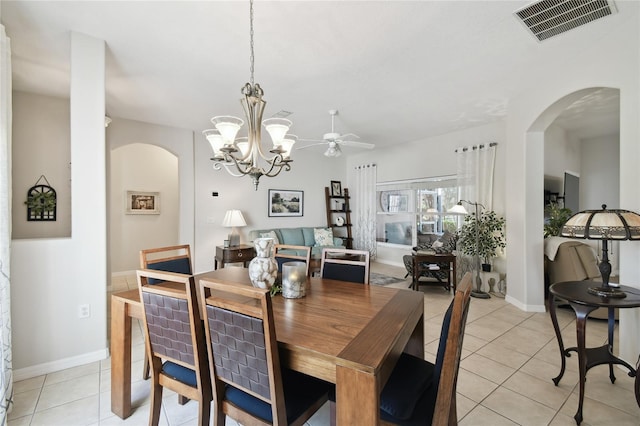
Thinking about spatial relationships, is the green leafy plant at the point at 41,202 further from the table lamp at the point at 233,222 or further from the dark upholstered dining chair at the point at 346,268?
the dark upholstered dining chair at the point at 346,268

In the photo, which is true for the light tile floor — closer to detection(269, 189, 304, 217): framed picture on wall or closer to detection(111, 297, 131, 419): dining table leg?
detection(111, 297, 131, 419): dining table leg

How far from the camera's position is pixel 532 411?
1883 millimetres

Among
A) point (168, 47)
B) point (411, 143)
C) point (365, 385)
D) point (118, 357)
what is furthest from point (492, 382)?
point (411, 143)

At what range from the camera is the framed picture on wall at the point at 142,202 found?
570 centimetres

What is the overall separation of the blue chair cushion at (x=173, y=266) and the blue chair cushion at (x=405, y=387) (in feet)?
6.04

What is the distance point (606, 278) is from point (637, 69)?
1625 millimetres

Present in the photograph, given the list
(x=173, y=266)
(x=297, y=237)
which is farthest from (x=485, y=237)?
(x=173, y=266)

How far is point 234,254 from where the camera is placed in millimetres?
4941

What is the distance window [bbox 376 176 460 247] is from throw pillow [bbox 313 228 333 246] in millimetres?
1265

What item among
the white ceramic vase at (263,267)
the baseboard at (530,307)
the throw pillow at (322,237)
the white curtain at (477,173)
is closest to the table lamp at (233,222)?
the throw pillow at (322,237)

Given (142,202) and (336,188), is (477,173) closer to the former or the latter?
(336,188)

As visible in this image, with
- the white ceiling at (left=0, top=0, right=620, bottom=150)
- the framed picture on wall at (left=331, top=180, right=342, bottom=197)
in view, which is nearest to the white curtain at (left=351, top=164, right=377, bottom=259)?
the framed picture on wall at (left=331, top=180, right=342, bottom=197)

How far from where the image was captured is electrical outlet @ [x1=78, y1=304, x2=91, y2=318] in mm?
2459

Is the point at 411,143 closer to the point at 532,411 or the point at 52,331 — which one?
the point at 532,411
